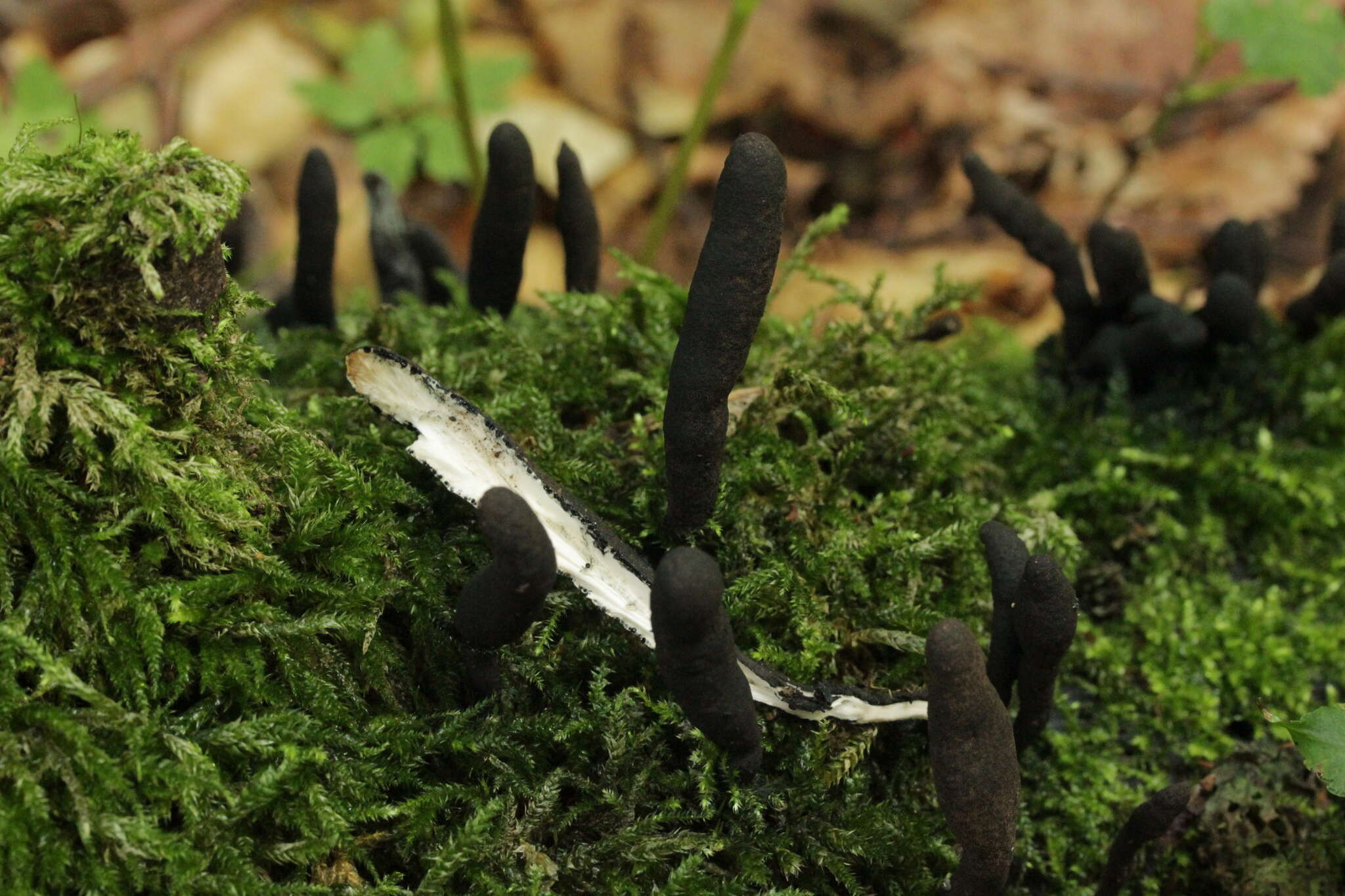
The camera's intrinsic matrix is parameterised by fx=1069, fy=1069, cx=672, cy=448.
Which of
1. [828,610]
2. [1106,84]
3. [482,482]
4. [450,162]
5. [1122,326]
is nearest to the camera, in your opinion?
[482,482]

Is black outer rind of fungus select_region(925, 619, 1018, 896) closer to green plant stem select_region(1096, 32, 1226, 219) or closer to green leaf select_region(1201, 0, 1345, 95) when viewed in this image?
green plant stem select_region(1096, 32, 1226, 219)

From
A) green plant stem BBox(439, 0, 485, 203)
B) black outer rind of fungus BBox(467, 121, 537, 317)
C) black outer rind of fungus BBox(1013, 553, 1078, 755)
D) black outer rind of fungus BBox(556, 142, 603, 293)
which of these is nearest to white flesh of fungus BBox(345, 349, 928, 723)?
black outer rind of fungus BBox(1013, 553, 1078, 755)

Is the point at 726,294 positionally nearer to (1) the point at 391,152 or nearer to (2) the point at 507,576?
(2) the point at 507,576

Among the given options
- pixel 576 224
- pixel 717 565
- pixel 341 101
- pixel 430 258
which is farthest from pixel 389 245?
pixel 341 101

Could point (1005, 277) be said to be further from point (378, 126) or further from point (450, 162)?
point (378, 126)

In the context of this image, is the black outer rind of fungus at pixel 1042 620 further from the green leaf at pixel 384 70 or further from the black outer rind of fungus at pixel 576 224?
the green leaf at pixel 384 70

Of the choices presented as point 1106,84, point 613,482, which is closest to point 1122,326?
point 613,482
